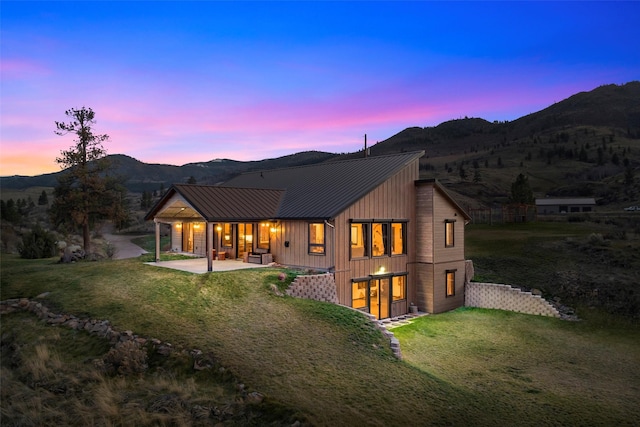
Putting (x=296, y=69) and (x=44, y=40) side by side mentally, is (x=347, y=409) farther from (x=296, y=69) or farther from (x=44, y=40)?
(x=296, y=69)

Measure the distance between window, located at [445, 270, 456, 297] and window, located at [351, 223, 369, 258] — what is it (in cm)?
554

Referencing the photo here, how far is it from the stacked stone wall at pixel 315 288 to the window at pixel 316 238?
1.61 metres

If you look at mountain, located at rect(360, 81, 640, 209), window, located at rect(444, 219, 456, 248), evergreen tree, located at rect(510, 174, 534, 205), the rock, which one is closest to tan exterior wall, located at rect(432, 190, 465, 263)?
window, located at rect(444, 219, 456, 248)

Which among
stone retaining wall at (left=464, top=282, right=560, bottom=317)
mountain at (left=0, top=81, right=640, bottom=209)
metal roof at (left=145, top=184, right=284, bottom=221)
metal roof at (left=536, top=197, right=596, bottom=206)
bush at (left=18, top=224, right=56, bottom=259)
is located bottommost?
stone retaining wall at (left=464, top=282, right=560, bottom=317)

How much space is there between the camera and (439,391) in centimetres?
1036

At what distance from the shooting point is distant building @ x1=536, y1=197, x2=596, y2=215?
6525 centimetres

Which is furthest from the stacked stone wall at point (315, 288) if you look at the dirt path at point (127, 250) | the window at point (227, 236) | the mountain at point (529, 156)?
the mountain at point (529, 156)

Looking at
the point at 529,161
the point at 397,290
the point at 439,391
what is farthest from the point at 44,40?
the point at 529,161

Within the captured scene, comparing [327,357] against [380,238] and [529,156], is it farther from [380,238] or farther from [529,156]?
[529,156]

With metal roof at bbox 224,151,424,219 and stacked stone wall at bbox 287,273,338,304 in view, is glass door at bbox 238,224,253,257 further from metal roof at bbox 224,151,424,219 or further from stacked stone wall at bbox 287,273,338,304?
stacked stone wall at bbox 287,273,338,304

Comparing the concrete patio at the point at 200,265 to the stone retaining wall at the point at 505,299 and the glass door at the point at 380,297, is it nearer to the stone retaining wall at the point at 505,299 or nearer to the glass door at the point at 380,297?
the glass door at the point at 380,297

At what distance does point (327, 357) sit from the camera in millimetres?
11164

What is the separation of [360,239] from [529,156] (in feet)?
357

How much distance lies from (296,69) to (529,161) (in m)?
97.7
